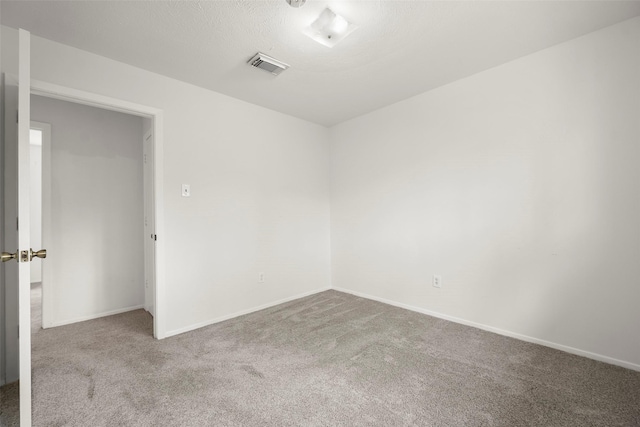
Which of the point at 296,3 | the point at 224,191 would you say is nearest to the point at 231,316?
the point at 224,191

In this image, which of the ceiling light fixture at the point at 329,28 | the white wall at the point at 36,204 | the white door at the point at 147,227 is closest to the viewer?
the ceiling light fixture at the point at 329,28

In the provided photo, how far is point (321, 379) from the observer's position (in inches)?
76.6

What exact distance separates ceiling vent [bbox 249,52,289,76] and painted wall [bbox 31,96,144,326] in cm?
214

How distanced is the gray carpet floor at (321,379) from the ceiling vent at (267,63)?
2.47 meters

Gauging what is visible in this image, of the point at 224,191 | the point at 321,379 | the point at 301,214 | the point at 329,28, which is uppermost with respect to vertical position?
the point at 329,28

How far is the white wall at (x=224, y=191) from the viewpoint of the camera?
8.25 ft

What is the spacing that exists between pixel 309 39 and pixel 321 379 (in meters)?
2.52

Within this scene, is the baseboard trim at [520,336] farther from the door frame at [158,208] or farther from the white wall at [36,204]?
the white wall at [36,204]

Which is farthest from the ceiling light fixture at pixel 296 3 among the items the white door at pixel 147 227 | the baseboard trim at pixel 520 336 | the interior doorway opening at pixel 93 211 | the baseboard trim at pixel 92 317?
the baseboard trim at pixel 92 317

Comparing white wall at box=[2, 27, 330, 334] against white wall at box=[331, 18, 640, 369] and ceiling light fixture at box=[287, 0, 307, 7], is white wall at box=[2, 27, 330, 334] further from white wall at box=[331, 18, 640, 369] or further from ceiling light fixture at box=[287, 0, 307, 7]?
ceiling light fixture at box=[287, 0, 307, 7]

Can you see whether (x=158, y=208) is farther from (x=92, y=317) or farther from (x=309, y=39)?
(x=309, y=39)

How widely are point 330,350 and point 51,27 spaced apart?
3.21 metres

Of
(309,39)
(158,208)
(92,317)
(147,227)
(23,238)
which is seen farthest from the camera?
(147,227)

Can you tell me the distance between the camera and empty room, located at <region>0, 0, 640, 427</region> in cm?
179
